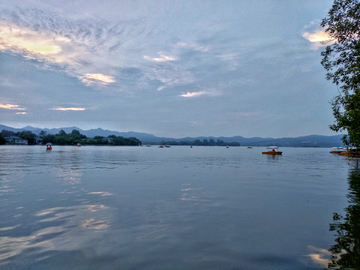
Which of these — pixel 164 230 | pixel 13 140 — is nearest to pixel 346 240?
pixel 164 230

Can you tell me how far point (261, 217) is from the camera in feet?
40.9

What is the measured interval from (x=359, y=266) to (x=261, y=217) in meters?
5.57

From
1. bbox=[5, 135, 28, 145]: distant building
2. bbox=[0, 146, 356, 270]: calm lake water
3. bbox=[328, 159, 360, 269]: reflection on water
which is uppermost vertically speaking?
A: bbox=[5, 135, 28, 145]: distant building

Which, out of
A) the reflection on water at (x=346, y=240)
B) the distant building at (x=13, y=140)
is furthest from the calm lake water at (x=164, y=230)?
the distant building at (x=13, y=140)

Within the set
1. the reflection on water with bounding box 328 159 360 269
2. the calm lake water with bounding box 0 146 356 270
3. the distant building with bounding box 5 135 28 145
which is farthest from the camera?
the distant building with bounding box 5 135 28 145

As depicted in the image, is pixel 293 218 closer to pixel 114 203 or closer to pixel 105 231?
pixel 105 231

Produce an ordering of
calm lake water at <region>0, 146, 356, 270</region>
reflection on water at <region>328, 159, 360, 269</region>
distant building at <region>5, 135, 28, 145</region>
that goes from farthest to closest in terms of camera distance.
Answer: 1. distant building at <region>5, 135, 28, 145</region>
2. calm lake water at <region>0, 146, 356, 270</region>
3. reflection on water at <region>328, 159, 360, 269</region>

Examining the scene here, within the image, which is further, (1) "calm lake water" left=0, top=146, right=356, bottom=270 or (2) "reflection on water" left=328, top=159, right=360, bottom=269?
(1) "calm lake water" left=0, top=146, right=356, bottom=270

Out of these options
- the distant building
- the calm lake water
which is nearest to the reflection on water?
the calm lake water

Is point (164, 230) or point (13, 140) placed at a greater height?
point (13, 140)

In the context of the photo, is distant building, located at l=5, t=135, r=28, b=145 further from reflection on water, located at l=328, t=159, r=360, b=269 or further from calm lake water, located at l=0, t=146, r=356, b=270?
reflection on water, located at l=328, t=159, r=360, b=269

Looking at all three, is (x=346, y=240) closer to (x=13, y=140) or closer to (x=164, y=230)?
(x=164, y=230)

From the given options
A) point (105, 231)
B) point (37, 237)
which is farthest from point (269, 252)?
point (37, 237)

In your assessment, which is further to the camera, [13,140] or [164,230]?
[13,140]
